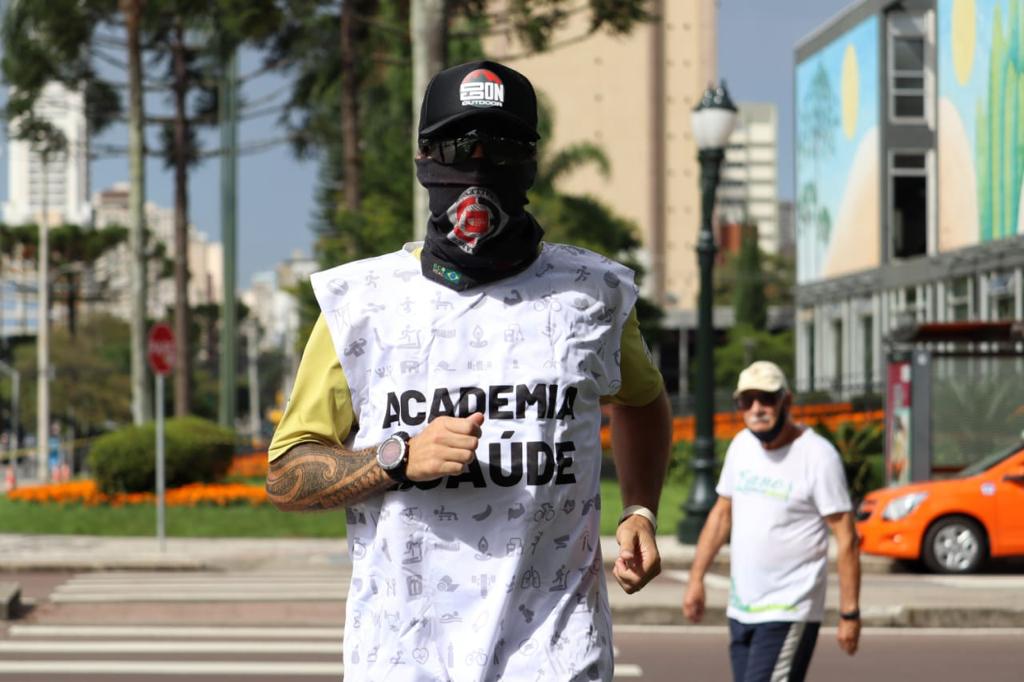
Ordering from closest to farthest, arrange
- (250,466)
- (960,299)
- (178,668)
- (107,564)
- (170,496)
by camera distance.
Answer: (178,668)
(107,564)
(170,496)
(250,466)
(960,299)

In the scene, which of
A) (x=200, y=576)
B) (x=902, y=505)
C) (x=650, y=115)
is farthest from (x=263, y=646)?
(x=650, y=115)

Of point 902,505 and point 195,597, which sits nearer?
point 195,597

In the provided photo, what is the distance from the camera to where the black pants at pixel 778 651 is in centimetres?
610

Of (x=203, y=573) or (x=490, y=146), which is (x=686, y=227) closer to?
(x=203, y=573)

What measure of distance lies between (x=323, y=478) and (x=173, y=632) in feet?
31.2

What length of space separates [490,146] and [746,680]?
3638 mm

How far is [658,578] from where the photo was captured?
53.7ft

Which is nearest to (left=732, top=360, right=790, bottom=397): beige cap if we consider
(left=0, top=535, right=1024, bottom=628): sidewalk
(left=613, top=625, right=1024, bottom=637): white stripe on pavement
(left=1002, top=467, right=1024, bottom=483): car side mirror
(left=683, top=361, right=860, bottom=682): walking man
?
(left=683, top=361, right=860, bottom=682): walking man

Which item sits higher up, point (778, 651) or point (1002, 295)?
point (1002, 295)

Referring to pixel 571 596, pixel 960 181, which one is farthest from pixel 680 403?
pixel 571 596

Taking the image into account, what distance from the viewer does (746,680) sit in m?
6.18

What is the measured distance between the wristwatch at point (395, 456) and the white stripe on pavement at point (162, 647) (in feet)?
27.1

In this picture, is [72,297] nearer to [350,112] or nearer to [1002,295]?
[350,112]

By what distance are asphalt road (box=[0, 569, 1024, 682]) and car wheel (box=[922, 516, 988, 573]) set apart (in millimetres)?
4689
